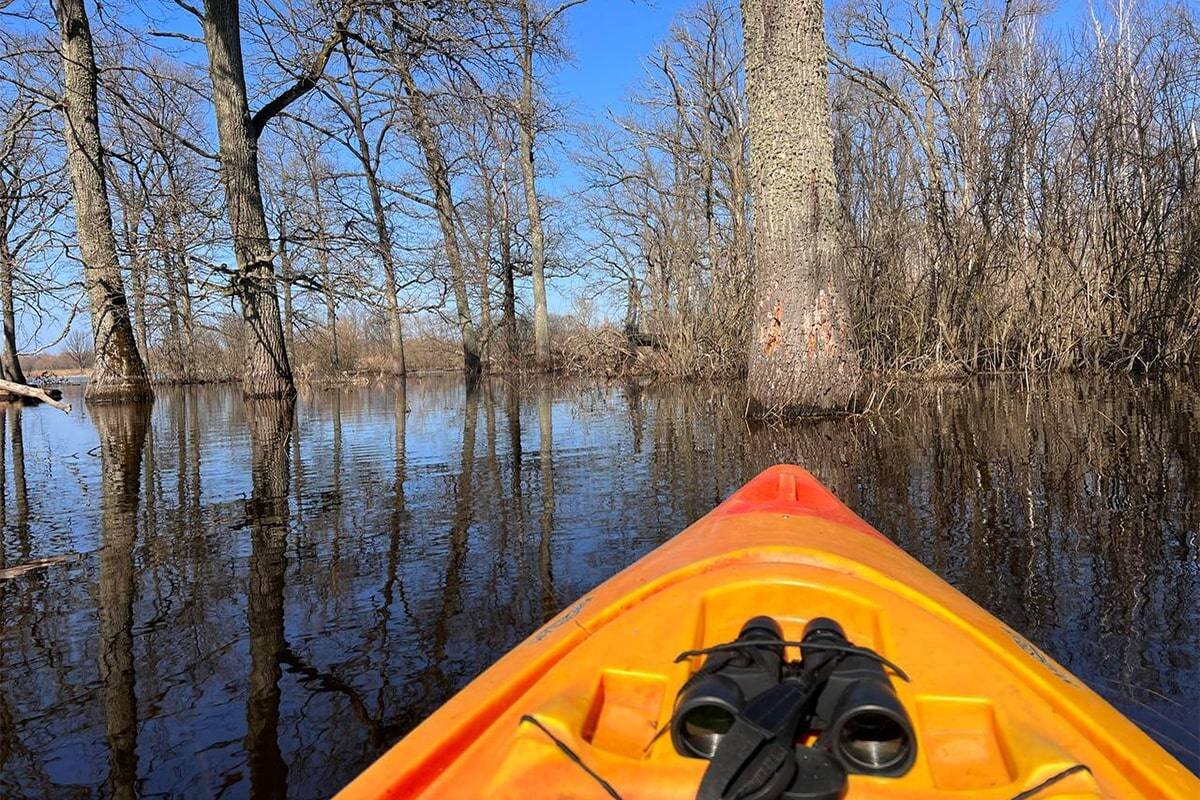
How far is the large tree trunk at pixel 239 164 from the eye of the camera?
10383 mm

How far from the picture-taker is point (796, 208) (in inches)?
252

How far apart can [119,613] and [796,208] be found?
Answer: 19.0ft

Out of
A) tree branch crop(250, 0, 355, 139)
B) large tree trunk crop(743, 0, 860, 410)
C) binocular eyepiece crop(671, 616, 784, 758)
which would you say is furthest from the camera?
tree branch crop(250, 0, 355, 139)

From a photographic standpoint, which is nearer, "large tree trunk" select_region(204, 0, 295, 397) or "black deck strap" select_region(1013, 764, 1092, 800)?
"black deck strap" select_region(1013, 764, 1092, 800)

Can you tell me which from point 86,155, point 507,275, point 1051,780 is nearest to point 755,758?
point 1051,780

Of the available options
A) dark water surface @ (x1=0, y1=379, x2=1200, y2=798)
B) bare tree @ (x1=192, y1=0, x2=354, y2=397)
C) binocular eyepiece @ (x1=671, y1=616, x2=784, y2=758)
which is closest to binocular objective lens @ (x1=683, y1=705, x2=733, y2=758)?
binocular eyepiece @ (x1=671, y1=616, x2=784, y2=758)

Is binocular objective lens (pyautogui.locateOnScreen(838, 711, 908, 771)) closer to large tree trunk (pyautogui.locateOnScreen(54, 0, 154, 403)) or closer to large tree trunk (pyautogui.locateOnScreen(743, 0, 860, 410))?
large tree trunk (pyautogui.locateOnScreen(743, 0, 860, 410))

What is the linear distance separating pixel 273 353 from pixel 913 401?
32.2 feet

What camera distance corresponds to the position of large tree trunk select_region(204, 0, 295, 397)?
10383 mm

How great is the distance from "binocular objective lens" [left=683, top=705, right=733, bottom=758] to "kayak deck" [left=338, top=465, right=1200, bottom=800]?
1.3 inches

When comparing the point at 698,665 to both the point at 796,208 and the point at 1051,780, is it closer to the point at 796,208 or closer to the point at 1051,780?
the point at 1051,780

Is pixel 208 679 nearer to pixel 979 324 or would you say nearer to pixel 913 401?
pixel 913 401

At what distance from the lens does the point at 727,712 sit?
1.00 m

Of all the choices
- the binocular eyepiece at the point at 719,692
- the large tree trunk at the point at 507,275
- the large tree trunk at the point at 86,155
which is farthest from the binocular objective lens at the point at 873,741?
the large tree trunk at the point at 507,275
